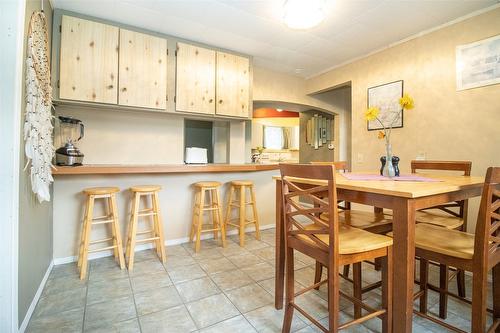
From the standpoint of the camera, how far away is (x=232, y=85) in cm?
316

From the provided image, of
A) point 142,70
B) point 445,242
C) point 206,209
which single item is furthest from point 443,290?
point 142,70

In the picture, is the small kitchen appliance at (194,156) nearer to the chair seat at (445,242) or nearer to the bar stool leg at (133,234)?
the bar stool leg at (133,234)

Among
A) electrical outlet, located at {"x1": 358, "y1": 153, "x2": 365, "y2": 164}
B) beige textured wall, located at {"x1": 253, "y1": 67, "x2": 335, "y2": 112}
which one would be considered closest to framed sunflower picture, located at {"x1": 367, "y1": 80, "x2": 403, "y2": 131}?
electrical outlet, located at {"x1": 358, "y1": 153, "x2": 365, "y2": 164}

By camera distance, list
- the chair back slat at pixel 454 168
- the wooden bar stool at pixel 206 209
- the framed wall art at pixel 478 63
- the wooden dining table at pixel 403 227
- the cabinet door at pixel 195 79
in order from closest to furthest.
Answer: the wooden dining table at pixel 403 227, the chair back slat at pixel 454 168, the framed wall art at pixel 478 63, the wooden bar stool at pixel 206 209, the cabinet door at pixel 195 79

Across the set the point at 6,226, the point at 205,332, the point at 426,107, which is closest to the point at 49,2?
the point at 6,226

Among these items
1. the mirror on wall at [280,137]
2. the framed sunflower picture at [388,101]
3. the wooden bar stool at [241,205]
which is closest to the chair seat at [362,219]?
the wooden bar stool at [241,205]

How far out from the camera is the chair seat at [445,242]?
121 centimetres

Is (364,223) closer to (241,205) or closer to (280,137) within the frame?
(241,205)

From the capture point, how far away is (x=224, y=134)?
3.80 m

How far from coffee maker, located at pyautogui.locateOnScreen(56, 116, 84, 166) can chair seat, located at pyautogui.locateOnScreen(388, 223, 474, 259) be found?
2787mm

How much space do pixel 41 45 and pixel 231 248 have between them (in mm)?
2528

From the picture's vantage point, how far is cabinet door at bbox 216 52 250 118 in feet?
10.1

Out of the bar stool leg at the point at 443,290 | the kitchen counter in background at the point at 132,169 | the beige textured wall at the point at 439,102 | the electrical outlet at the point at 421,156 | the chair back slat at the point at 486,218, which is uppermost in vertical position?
the beige textured wall at the point at 439,102

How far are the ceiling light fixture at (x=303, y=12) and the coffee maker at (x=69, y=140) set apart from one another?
7.34 feet
